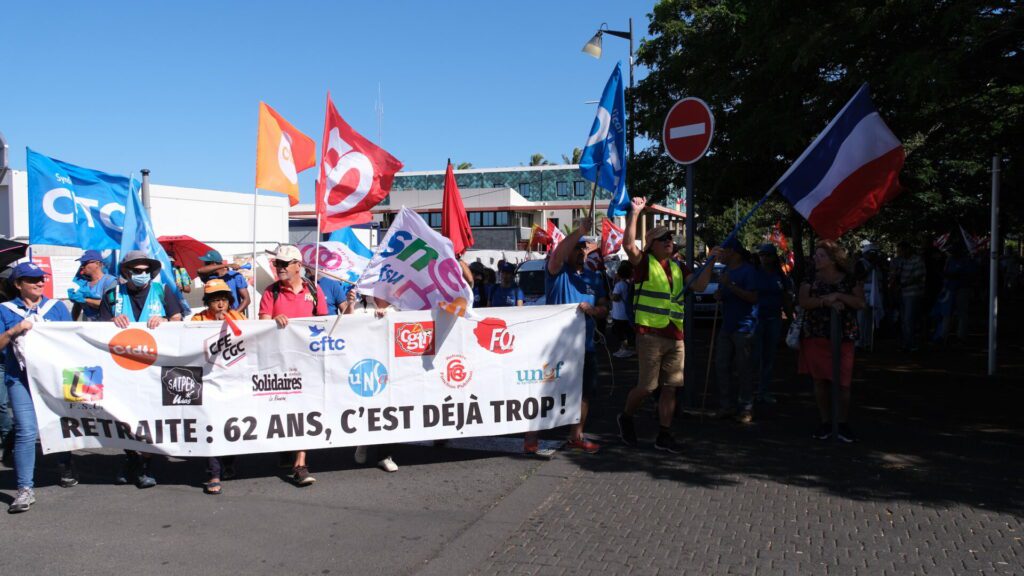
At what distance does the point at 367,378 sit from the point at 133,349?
1.75 m

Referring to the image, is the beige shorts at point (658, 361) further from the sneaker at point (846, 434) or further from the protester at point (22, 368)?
the protester at point (22, 368)

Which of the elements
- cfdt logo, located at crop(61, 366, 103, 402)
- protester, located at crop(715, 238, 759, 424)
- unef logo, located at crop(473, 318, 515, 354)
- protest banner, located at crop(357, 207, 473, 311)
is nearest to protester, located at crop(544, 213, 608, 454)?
unef logo, located at crop(473, 318, 515, 354)

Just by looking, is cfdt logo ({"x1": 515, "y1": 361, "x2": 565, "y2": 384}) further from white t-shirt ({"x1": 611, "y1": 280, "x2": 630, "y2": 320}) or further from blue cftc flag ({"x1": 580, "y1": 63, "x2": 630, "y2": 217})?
white t-shirt ({"x1": 611, "y1": 280, "x2": 630, "y2": 320})

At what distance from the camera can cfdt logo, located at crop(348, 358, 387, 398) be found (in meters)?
6.58

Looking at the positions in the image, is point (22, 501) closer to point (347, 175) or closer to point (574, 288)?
point (347, 175)

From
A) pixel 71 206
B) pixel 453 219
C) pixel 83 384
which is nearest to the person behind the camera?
pixel 83 384

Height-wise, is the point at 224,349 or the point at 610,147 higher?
the point at 610,147

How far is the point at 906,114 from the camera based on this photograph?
1170cm

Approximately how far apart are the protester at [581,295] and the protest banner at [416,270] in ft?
2.91

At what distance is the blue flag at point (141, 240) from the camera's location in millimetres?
7228

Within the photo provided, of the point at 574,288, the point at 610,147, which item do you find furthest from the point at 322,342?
the point at 610,147

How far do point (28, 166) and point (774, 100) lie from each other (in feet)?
31.5

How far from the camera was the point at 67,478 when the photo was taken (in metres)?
6.35

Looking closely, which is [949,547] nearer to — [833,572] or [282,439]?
[833,572]
